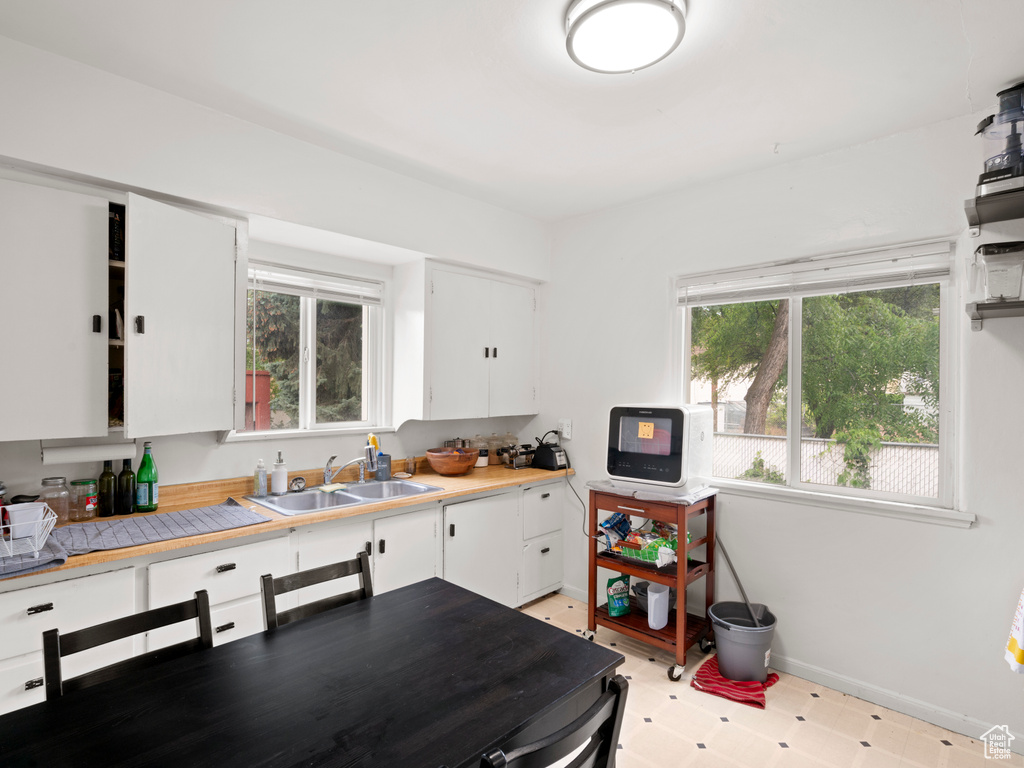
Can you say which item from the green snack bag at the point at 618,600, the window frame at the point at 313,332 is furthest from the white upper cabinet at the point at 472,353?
the green snack bag at the point at 618,600

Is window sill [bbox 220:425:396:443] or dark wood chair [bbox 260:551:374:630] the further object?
window sill [bbox 220:425:396:443]

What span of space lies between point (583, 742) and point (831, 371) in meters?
2.35

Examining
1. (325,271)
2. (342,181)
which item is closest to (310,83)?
(342,181)

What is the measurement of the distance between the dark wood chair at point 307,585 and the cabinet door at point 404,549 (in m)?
0.87

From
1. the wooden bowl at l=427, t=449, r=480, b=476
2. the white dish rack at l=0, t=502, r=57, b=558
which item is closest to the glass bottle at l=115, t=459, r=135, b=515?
the white dish rack at l=0, t=502, r=57, b=558

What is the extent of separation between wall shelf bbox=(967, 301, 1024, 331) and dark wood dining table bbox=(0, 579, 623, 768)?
6.37 feet

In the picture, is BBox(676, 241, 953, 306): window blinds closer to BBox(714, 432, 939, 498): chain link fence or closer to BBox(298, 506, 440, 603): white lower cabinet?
BBox(714, 432, 939, 498): chain link fence

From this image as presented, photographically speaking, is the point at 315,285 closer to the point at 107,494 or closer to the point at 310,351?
the point at 310,351

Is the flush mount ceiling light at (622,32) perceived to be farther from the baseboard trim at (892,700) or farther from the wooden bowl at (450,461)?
the baseboard trim at (892,700)

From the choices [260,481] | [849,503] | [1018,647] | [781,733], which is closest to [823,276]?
[849,503]

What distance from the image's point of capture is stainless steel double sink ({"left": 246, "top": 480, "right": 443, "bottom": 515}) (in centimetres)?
265

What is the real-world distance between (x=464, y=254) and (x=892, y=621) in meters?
2.90

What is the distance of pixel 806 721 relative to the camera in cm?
231

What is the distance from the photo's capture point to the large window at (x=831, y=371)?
2.43 meters
